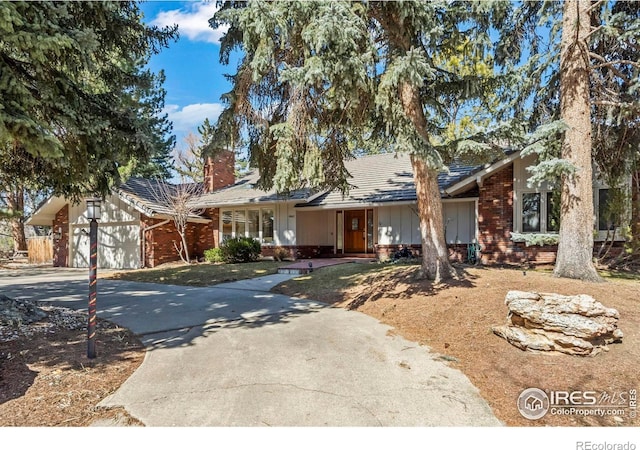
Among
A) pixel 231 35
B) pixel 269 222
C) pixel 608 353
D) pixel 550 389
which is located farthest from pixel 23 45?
pixel 269 222

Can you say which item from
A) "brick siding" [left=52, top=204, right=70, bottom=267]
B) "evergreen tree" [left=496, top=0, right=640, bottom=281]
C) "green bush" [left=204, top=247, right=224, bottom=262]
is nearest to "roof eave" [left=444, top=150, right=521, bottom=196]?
"evergreen tree" [left=496, top=0, right=640, bottom=281]

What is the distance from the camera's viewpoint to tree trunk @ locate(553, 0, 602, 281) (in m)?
7.79

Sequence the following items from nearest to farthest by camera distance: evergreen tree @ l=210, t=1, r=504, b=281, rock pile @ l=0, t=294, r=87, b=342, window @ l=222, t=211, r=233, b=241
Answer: rock pile @ l=0, t=294, r=87, b=342 → evergreen tree @ l=210, t=1, r=504, b=281 → window @ l=222, t=211, r=233, b=241

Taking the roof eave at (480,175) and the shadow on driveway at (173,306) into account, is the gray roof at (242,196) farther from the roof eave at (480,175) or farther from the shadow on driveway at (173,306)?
the roof eave at (480,175)

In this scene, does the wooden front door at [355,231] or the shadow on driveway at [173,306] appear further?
the wooden front door at [355,231]

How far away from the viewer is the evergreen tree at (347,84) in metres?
5.83

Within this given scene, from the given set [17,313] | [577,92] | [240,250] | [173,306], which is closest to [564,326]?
[577,92]

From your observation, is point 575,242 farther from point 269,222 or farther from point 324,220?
point 269,222

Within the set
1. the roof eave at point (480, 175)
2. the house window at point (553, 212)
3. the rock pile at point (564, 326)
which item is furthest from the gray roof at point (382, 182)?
the rock pile at point (564, 326)

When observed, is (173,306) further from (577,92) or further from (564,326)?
(577,92)

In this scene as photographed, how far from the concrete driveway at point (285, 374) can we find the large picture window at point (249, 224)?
9931 millimetres

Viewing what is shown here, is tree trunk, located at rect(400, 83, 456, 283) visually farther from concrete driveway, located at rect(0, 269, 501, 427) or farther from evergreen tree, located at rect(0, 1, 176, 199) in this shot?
evergreen tree, located at rect(0, 1, 176, 199)

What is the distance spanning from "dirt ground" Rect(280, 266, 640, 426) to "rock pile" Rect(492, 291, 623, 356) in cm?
12

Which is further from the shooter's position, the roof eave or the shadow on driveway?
the roof eave
